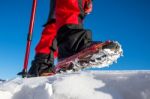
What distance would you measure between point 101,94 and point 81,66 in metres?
2.62

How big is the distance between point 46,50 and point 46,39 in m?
0.18

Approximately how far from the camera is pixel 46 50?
4.70 m

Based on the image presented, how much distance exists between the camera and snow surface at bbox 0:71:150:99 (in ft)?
5.88

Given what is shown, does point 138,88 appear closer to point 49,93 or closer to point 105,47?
point 49,93

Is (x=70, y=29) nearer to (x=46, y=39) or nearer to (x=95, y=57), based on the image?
(x=95, y=57)

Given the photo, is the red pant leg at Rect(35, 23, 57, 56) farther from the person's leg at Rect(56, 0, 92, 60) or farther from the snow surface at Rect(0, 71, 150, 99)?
the snow surface at Rect(0, 71, 150, 99)

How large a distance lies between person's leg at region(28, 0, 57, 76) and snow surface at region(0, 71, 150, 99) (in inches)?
91.4

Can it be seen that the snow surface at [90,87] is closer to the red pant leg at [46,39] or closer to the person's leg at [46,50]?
the person's leg at [46,50]

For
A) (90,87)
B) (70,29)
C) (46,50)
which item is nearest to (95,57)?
(70,29)

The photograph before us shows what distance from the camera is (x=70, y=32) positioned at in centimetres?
412

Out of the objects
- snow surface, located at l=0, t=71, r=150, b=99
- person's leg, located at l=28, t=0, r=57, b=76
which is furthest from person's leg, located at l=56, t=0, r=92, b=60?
snow surface, located at l=0, t=71, r=150, b=99

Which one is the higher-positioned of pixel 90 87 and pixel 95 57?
pixel 95 57

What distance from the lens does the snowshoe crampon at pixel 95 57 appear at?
419 centimetres

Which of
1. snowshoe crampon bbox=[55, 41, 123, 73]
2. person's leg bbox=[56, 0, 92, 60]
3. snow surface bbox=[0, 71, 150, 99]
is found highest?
person's leg bbox=[56, 0, 92, 60]
